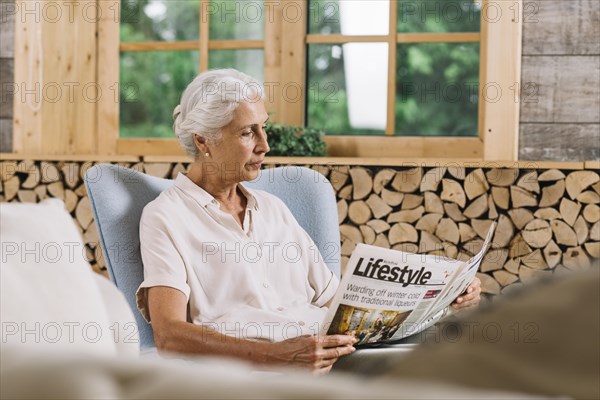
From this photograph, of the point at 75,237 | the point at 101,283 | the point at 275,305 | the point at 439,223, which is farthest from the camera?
the point at 439,223

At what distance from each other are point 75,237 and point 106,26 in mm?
3015

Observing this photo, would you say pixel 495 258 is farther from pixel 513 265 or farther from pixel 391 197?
pixel 391 197

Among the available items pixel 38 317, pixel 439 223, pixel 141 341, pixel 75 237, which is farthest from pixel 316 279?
pixel 38 317

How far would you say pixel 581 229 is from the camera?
125 inches

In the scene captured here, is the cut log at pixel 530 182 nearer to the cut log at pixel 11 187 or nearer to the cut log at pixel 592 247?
the cut log at pixel 592 247

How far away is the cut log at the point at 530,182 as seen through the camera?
3205mm

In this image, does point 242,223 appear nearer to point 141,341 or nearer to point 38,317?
point 141,341

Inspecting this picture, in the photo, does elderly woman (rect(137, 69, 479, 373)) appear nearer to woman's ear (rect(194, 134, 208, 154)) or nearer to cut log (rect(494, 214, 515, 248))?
woman's ear (rect(194, 134, 208, 154))

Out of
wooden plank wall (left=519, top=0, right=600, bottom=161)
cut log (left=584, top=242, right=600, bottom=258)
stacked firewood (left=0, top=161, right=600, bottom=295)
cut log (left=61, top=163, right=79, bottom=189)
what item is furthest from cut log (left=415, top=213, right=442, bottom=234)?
cut log (left=61, top=163, right=79, bottom=189)

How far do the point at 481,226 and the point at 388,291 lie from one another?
1539 millimetres

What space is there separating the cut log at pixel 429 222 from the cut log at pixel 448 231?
0.02 m

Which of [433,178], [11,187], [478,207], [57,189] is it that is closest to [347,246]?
[433,178]

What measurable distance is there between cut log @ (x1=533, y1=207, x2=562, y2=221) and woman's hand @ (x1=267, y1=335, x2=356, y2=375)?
157cm

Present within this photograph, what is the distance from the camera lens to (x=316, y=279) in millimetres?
2369
